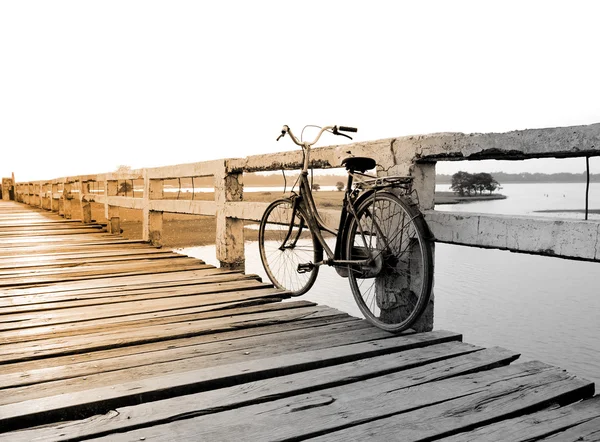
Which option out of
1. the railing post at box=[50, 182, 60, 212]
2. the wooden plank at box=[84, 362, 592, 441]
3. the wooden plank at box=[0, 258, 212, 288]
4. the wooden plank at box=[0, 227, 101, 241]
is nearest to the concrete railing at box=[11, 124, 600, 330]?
the wooden plank at box=[0, 258, 212, 288]

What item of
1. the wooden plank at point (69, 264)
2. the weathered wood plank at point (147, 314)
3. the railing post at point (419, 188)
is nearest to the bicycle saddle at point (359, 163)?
the railing post at point (419, 188)

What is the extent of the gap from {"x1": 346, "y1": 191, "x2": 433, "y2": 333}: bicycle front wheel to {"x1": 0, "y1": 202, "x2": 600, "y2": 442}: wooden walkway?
18 cm

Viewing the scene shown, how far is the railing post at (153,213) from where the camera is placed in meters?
6.35

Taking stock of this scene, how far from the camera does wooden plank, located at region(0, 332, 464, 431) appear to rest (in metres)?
1.58

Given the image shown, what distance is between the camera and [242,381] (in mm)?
1854

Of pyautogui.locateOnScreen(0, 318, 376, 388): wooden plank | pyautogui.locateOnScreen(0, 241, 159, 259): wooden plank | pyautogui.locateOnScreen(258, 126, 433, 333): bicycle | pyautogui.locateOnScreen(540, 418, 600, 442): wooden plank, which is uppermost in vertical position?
pyautogui.locateOnScreen(258, 126, 433, 333): bicycle

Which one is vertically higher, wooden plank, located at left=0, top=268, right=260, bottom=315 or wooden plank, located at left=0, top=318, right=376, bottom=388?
wooden plank, located at left=0, top=268, right=260, bottom=315

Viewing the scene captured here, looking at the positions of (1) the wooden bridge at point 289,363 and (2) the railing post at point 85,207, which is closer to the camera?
(1) the wooden bridge at point 289,363

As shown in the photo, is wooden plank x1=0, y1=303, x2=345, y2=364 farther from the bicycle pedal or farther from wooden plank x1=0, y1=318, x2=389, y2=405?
the bicycle pedal

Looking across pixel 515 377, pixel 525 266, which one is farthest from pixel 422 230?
pixel 525 266

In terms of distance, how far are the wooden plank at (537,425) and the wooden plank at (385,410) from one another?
0.14 ft

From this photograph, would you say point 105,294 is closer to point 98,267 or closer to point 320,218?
point 98,267

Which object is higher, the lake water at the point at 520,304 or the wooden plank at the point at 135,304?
the wooden plank at the point at 135,304

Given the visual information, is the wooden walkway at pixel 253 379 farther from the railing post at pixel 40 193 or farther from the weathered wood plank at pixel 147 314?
the railing post at pixel 40 193
